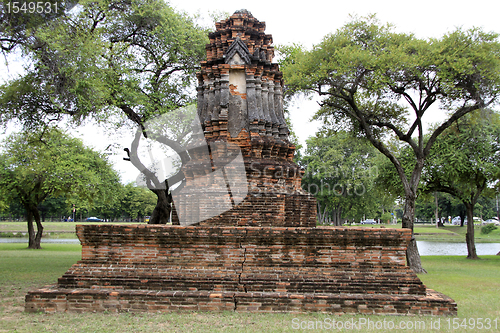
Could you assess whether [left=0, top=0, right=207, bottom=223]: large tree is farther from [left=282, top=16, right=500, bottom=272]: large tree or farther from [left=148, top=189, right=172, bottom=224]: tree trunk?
[left=282, top=16, right=500, bottom=272]: large tree

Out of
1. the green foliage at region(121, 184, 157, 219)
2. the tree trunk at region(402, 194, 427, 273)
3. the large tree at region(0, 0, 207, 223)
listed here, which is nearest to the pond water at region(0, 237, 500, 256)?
the tree trunk at region(402, 194, 427, 273)

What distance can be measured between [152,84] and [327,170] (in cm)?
2298

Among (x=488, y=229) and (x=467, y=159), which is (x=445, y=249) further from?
(x=488, y=229)

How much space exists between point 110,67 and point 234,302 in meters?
10.2

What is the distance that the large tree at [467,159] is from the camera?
704 inches

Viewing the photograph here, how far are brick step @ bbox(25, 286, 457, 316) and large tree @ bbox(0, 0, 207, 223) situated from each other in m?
5.64

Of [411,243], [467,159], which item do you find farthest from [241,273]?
[467,159]

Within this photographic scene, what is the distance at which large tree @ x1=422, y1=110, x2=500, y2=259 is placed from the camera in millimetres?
17891

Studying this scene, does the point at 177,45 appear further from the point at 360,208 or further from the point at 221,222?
the point at 360,208

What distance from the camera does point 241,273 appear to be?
641 centimetres

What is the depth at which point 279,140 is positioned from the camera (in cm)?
880

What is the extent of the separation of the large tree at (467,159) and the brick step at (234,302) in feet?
43.7

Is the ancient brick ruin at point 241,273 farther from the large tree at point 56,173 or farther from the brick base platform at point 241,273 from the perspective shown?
the large tree at point 56,173

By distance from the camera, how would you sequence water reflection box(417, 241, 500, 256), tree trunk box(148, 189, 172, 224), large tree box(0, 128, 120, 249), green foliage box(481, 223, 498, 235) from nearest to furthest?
tree trunk box(148, 189, 172, 224)
large tree box(0, 128, 120, 249)
water reflection box(417, 241, 500, 256)
green foliage box(481, 223, 498, 235)
